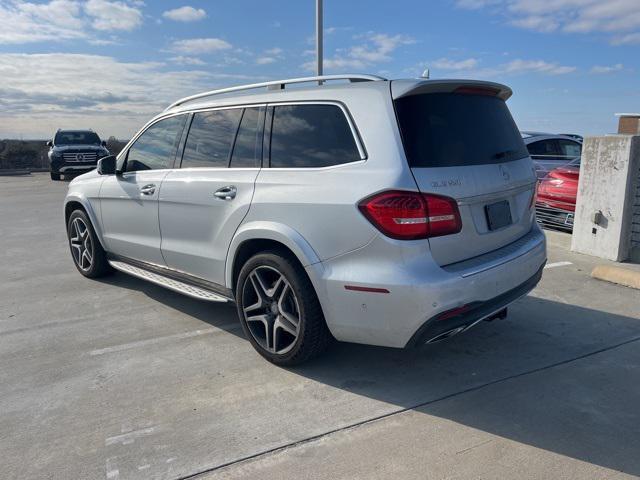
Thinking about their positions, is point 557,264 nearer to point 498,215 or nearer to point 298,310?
point 498,215

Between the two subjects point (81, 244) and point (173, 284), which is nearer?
point (173, 284)

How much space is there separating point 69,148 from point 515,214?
60.9 feet

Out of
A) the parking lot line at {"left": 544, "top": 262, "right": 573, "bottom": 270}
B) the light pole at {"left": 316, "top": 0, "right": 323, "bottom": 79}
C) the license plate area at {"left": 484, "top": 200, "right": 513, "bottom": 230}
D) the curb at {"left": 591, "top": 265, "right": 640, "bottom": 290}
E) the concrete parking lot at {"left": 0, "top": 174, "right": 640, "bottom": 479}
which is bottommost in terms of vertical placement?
the concrete parking lot at {"left": 0, "top": 174, "right": 640, "bottom": 479}

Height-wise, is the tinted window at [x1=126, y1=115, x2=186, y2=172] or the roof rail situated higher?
the roof rail

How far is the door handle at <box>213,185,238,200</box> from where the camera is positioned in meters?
3.83

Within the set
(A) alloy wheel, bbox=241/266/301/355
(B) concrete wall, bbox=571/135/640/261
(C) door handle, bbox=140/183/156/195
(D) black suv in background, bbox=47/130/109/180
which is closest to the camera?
(A) alloy wheel, bbox=241/266/301/355

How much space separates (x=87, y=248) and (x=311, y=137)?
357 centimetres

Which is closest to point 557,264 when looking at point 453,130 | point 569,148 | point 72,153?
point 453,130

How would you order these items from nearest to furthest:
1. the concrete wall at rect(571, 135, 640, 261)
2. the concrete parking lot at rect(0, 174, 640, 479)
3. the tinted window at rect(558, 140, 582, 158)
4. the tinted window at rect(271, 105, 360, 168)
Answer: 1. the concrete parking lot at rect(0, 174, 640, 479)
2. the tinted window at rect(271, 105, 360, 168)
3. the concrete wall at rect(571, 135, 640, 261)
4. the tinted window at rect(558, 140, 582, 158)

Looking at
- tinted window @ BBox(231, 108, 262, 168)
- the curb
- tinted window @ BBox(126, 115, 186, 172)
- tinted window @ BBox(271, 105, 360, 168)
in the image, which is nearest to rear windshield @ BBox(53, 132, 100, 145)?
tinted window @ BBox(126, 115, 186, 172)

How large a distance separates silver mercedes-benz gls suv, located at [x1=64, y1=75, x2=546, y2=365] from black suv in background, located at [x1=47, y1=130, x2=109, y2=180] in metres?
16.2

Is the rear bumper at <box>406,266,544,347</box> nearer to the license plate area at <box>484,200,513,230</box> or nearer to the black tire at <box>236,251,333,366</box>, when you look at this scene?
the license plate area at <box>484,200,513,230</box>

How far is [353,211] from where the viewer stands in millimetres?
3070

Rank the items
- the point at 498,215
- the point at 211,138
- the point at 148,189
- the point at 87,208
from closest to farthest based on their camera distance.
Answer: the point at 498,215 → the point at 211,138 → the point at 148,189 → the point at 87,208
